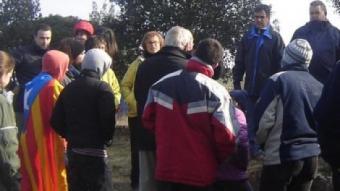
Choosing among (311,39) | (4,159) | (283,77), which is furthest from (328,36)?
(4,159)

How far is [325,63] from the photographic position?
6.88 meters

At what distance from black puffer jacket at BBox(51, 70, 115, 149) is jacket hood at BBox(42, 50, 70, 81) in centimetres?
40

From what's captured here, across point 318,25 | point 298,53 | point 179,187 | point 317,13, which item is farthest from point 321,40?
point 179,187

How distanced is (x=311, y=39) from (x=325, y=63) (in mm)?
323

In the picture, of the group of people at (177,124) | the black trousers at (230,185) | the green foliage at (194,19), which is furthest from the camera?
the green foliage at (194,19)

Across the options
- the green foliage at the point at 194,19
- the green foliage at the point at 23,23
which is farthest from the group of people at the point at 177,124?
the green foliage at the point at 23,23

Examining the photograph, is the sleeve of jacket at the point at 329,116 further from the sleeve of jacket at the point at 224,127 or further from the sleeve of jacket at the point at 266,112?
the sleeve of jacket at the point at 266,112

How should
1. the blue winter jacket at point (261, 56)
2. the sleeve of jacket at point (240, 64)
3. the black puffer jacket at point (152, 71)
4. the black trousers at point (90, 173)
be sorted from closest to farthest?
the black puffer jacket at point (152, 71)
the black trousers at point (90, 173)
the blue winter jacket at point (261, 56)
the sleeve of jacket at point (240, 64)

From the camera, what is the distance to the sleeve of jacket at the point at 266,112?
16.2 feet

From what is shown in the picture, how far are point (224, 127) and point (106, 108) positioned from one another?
48.0 inches

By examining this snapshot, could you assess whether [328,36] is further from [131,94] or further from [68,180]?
[68,180]

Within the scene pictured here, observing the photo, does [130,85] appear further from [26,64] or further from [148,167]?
[148,167]

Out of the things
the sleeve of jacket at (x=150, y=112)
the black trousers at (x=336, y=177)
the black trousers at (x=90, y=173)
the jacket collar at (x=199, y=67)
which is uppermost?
the jacket collar at (x=199, y=67)

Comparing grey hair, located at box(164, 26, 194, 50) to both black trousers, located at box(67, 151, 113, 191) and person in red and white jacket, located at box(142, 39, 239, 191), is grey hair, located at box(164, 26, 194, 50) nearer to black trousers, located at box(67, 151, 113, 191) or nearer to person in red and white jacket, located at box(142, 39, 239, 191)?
person in red and white jacket, located at box(142, 39, 239, 191)
